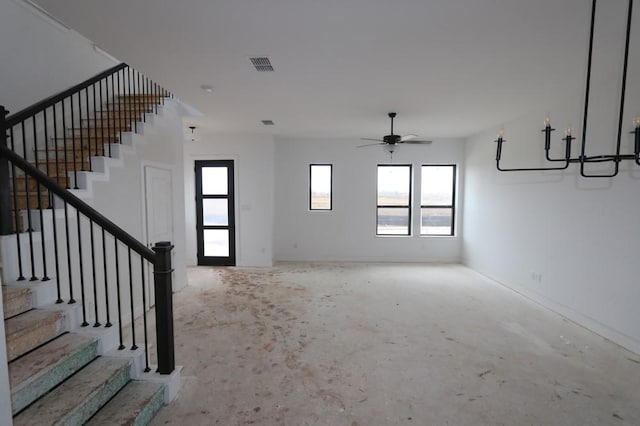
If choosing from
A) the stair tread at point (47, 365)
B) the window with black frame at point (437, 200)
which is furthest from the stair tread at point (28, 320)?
the window with black frame at point (437, 200)

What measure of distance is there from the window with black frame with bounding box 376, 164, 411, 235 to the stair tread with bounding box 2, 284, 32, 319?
607cm

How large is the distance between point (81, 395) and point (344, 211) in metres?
5.73

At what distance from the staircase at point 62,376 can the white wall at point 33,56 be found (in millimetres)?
2393

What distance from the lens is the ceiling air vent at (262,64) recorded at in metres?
2.93

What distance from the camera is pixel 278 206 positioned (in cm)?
717

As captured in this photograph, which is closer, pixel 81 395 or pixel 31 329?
pixel 81 395

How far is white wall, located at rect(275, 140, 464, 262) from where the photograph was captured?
7.06 m

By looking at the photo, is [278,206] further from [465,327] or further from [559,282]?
[559,282]

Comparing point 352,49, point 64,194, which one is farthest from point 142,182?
point 352,49

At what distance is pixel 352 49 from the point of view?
2725 mm

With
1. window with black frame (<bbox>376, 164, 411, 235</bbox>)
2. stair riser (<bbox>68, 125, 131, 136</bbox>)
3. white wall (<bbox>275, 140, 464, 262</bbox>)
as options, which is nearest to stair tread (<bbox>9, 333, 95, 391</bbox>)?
stair riser (<bbox>68, 125, 131, 136</bbox>)

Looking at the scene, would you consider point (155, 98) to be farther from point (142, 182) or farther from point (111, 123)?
point (142, 182)

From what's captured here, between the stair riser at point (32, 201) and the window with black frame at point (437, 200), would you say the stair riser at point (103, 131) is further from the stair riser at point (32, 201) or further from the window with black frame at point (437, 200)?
the window with black frame at point (437, 200)

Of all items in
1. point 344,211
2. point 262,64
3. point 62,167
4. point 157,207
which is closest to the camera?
point 262,64
